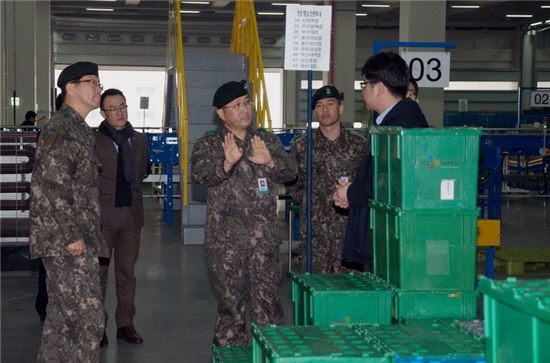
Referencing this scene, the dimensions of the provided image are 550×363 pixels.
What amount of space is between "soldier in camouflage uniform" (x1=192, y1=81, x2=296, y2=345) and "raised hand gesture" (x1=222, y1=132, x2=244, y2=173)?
0.02 meters

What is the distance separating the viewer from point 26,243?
10.5m

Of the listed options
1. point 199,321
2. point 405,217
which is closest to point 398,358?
point 405,217

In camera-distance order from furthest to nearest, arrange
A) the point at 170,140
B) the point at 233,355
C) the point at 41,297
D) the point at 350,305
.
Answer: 1. the point at 170,140
2. the point at 41,297
3. the point at 233,355
4. the point at 350,305

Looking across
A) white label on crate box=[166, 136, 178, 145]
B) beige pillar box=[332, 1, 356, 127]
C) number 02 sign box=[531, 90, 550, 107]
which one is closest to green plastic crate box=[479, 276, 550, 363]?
white label on crate box=[166, 136, 178, 145]

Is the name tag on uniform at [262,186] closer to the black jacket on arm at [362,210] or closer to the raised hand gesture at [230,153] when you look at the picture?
the raised hand gesture at [230,153]

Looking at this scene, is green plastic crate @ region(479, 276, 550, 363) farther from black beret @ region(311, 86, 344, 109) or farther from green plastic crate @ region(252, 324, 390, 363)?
black beret @ region(311, 86, 344, 109)

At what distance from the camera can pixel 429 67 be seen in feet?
34.0

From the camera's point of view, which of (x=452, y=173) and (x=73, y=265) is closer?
(x=452, y=173)

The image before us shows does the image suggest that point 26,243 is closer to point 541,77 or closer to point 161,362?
point 161,362

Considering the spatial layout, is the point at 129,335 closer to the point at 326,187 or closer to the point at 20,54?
the point at 326,187

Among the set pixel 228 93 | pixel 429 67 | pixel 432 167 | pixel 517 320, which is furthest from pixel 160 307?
pixel 517 320

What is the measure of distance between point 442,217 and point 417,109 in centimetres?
70

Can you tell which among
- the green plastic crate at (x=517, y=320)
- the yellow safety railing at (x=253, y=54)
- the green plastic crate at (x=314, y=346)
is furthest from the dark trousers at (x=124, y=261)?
the yellow safety railing at (x=253, y=54)

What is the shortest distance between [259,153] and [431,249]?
4.41 ft
